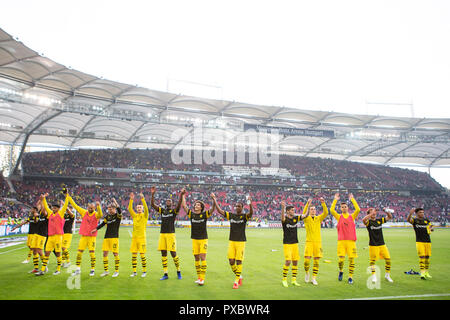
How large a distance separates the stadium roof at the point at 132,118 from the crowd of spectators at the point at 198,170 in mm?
2592

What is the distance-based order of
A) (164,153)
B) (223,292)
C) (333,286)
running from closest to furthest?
(223,292) → (333,286) → (164,153)

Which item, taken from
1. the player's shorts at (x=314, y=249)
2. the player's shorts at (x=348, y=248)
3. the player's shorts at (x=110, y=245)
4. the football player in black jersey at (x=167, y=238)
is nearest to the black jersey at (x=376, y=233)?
the player's shorts at (x=348, y=248)

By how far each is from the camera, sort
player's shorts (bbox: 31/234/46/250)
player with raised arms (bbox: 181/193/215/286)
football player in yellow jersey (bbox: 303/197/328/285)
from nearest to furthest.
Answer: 1. player with raised arms (bbox: 181/193/215/286)
2. football player in yellow jersey (bbox: 303/197/328/285)
3. player's shorts (bbox: 31/234/46/250)

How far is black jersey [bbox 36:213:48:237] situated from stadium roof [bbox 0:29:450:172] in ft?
70.2

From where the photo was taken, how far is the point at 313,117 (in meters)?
47.8

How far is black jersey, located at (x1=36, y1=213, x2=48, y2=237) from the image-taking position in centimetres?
1079

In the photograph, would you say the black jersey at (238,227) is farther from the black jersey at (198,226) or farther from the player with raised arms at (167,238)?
the player with raised arms at (167,238)

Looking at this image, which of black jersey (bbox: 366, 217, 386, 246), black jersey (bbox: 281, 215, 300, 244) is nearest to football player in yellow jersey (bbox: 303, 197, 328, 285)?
black jersey (bbox: 281, 215, 300, 244)

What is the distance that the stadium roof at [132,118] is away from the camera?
1288 inches

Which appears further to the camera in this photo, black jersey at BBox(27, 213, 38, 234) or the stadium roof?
the stadium roof

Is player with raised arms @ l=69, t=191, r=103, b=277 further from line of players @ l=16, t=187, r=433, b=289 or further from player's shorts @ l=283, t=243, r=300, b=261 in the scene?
player's shorts @ l=283, t=243, r=300, b=261
